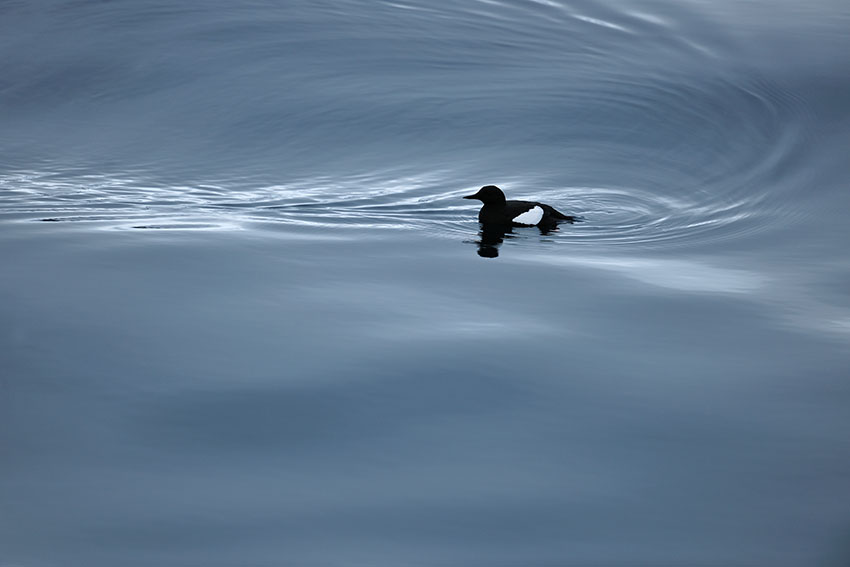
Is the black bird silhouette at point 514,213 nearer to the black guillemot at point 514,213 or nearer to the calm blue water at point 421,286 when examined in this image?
A: the black guillemot at point 514,213

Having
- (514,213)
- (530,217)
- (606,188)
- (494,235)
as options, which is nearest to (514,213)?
(514,213)

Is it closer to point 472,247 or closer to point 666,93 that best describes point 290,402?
point 472,247

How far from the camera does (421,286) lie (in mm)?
9188

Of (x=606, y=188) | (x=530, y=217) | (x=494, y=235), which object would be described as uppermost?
(x=606, y=188)

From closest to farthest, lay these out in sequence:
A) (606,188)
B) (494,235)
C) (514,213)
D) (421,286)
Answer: (421,286), (494,235), (514,213), (606,188)

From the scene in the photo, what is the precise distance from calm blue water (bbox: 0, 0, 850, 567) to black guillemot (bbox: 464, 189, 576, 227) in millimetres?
336

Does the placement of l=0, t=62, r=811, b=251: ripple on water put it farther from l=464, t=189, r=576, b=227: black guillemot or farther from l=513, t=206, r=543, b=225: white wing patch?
l=513, t=206, r=543, b=225: white wing patch

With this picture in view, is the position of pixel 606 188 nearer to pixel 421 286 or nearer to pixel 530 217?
pixel 530 217

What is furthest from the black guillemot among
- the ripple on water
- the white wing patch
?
the ripple on water

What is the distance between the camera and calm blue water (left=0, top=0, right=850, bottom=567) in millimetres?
5918

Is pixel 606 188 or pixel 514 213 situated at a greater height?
pixel 606 188

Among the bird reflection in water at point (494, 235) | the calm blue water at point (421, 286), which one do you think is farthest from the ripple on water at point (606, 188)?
the bird reflection in water at point (494, 235)

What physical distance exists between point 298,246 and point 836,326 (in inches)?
196

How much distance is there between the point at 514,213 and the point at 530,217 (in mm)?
202
